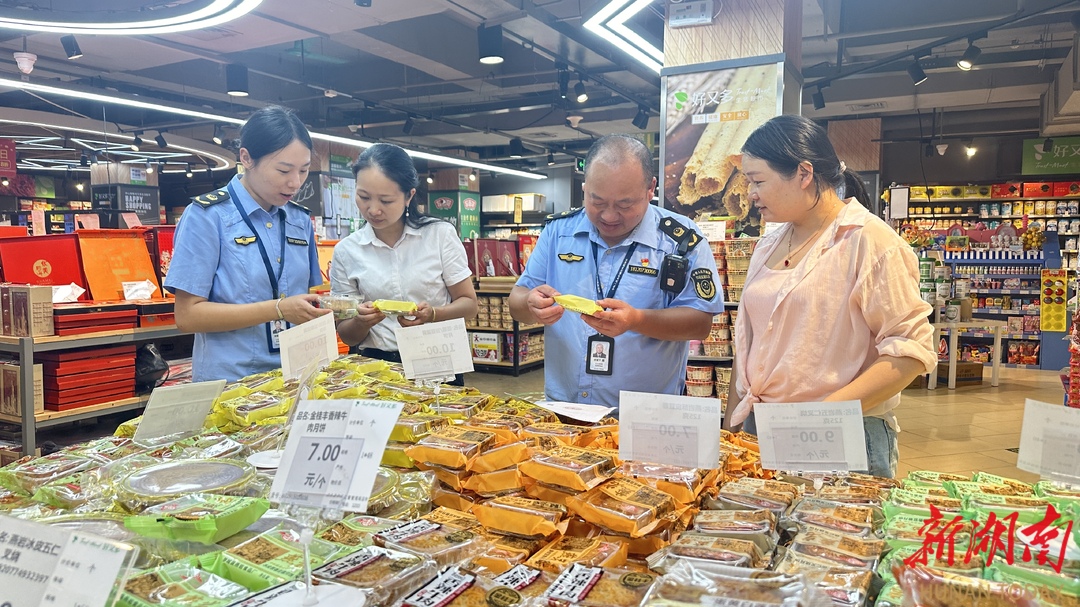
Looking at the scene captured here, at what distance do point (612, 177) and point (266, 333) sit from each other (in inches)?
55.2

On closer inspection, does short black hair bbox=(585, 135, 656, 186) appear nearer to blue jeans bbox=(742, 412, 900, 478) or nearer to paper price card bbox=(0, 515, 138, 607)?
blue jeans bbox=(742, 412, 900, 478)

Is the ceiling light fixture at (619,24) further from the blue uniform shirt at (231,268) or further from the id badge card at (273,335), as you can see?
the id badge card at (273,335)

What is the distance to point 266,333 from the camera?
8.46ft

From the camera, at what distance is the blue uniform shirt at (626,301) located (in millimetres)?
2506

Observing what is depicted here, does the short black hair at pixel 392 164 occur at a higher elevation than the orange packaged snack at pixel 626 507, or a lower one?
higher

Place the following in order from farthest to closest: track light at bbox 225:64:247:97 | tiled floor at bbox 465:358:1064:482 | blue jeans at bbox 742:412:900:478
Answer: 1. track light at bbox 225:64:247:97
2. tiled floor at bbox 465:358:1064:482
3. blue jeans at bbox 742:412:900:478

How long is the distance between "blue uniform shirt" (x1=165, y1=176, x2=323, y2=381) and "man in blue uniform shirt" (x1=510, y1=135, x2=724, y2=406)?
933 mm

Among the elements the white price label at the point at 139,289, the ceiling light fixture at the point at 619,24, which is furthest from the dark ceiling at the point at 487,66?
the white price label at the point at 139,289

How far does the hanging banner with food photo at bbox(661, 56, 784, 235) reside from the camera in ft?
15.2

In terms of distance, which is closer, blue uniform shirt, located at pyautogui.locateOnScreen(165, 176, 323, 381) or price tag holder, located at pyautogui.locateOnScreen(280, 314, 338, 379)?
price tag holder, located at pyautogui.locateOnScreen(280, 314, 338, 379)

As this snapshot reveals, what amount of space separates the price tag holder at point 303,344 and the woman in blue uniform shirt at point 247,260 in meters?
0.41

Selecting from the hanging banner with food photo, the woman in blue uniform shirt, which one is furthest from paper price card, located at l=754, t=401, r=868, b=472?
the hanging banner with food photo

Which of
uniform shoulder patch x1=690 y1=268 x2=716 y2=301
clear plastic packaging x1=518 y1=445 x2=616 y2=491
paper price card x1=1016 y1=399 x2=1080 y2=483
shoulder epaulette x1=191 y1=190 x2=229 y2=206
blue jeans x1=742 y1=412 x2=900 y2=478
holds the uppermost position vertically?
shoulder epaulette x1=191 y1=190 x2=229 y2=206

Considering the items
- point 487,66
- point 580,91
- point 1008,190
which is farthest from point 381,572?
point 1008,190
